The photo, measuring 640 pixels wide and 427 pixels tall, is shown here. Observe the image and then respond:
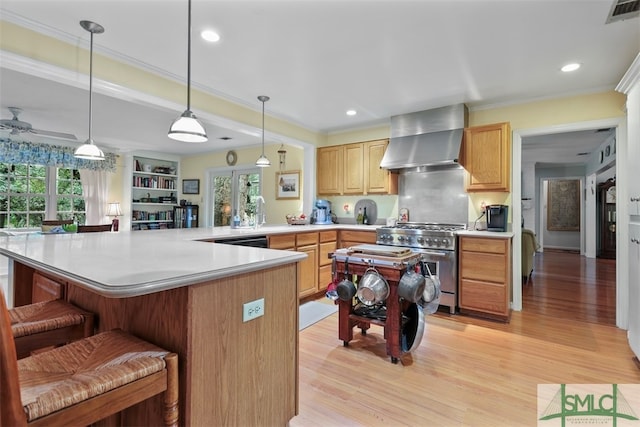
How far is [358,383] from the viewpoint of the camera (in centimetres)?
201

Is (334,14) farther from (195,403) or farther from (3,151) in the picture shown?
(3,151)

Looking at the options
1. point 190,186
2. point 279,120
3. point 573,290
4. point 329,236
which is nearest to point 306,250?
point 329,236

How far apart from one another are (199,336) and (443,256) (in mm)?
2843

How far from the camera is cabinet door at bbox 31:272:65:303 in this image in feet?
5.49

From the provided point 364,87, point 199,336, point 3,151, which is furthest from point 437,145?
point 3,151

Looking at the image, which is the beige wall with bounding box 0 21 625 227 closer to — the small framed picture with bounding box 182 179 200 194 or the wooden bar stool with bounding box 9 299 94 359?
the wooden bar stool with bounding box 9 299 94 359

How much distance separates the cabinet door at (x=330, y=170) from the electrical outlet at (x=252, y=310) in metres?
3.49

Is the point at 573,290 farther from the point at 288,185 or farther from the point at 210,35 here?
the point at 210,35

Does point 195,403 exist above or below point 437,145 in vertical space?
below

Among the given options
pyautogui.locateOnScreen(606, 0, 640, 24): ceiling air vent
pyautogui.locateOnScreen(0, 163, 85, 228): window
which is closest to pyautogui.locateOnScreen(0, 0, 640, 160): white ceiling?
pyautogui.locateOnScreen(606, 0, 640, 24): ceiling air vent

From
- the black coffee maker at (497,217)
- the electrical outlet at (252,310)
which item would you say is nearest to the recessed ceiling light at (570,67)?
the black coffee maker at (497,217)

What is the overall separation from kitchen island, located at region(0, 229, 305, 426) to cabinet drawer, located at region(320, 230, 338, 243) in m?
2.40

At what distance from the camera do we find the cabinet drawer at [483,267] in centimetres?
309

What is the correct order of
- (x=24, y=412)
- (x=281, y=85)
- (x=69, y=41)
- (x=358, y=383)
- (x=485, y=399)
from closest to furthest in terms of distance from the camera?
(x=24, y=412), (x=485, y=399), (x=358, y=383), (x=69, y=41), (x=281, y=85)
